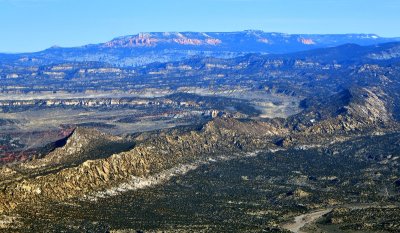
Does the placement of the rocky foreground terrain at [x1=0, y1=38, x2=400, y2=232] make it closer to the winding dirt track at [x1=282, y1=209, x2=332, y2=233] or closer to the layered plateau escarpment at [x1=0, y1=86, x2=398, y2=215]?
the layered plateau escarpment at [x1=0, y1=86, x2=398, y2=215]

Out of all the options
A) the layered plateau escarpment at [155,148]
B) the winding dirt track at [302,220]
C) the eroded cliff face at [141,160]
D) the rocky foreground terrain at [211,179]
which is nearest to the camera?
the winding dirt track at [302,220]

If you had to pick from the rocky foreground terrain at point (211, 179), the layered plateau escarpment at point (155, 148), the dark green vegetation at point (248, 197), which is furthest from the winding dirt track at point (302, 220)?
the layered plateau escarpment at point (155, 148)

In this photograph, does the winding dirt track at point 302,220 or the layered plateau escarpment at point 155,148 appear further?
the layered plateau escarpment at point 155,148

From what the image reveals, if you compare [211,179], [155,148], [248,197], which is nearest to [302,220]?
[248,197]

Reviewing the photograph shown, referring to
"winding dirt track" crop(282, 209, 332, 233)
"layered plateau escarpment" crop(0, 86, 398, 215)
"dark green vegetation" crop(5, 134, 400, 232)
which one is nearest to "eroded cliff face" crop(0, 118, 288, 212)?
"layered plateau escarpment" crop(0, 86, 398, 215)

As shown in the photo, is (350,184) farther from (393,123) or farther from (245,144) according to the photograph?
(393,123)

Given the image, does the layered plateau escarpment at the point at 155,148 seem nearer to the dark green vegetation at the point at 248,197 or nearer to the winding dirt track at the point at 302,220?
the dark green vegetation at the point at 248,197

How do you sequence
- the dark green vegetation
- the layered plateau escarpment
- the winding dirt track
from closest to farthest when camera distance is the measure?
the dark green vegetation < the winding dirt track < the layered plateau escarpment

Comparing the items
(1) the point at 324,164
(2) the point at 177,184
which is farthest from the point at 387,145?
(2) the point at 177,184
